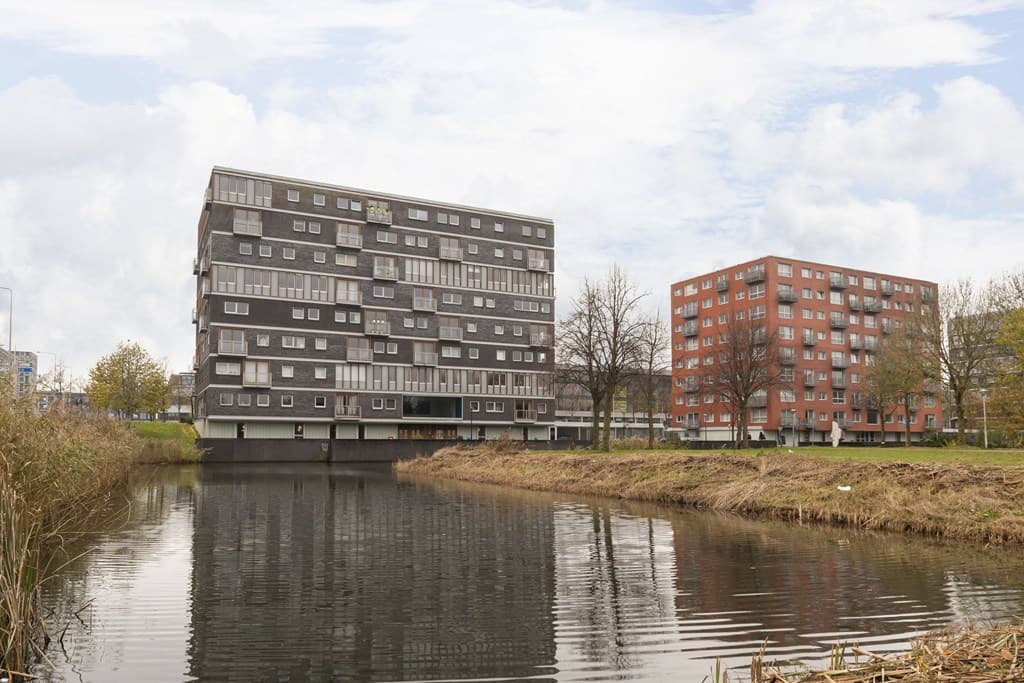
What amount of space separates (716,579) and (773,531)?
7566mm

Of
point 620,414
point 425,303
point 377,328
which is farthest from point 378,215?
point 620,414

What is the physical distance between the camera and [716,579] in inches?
542

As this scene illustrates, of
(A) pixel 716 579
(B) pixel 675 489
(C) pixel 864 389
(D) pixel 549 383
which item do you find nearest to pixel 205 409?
(D) pixel 549 383

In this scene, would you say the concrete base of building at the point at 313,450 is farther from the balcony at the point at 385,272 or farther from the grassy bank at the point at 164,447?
the balcony at the point at 385,272

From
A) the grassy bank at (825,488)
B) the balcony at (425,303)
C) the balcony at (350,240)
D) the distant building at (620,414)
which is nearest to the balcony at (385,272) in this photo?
the balcony at (350,240)

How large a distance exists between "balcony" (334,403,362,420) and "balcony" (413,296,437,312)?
41.1 feet

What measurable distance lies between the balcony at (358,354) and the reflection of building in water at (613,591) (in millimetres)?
64924

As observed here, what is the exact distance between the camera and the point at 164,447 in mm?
63062

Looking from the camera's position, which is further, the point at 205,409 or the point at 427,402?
the point at 427,402

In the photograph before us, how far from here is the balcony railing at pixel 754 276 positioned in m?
104

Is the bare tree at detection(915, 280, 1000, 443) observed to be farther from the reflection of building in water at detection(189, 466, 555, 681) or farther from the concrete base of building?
the reflection of building in water at detection(189, 466, 555, 681)

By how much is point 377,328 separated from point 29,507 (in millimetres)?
76103

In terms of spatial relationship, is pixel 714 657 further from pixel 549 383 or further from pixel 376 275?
pixel 376 275

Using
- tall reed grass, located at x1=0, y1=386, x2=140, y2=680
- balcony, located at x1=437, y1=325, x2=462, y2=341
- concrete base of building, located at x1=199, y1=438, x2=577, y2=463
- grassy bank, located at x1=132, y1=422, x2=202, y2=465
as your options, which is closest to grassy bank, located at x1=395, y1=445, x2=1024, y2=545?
tall reed grass, located at x1=0, y1=386, x2=140, y2=680
